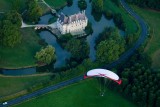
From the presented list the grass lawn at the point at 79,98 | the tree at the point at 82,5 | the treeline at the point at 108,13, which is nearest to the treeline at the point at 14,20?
the tree at the point at 82,5

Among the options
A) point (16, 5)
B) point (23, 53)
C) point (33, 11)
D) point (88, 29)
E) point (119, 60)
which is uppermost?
point (16, 5)

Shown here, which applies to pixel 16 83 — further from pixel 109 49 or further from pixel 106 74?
pixel 109 49

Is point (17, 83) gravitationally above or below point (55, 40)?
below

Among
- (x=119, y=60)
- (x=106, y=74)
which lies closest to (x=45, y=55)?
(x=106, y=74)

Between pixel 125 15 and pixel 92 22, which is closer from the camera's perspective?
pixel 92 22

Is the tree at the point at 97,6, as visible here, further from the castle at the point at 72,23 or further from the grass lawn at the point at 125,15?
the castle at the point at 72,23

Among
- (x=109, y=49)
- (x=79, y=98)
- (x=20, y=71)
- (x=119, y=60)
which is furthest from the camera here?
(x=119, y=60)
